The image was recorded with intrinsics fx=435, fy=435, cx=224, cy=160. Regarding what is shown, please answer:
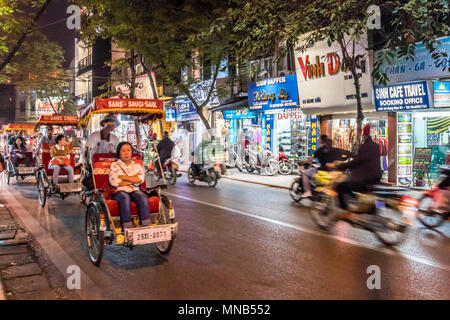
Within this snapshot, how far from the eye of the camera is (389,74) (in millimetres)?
14930

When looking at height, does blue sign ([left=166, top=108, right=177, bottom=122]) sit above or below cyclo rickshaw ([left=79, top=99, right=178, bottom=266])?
above

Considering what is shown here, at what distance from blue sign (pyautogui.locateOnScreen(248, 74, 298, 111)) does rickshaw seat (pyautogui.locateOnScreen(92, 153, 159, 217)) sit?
13110mm

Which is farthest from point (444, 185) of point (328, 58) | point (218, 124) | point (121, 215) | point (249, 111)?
point (218, 124)

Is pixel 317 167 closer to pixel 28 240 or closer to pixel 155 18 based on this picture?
pixel 28 240

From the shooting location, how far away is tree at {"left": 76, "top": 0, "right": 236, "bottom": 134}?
20125 millimetres

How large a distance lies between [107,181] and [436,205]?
612 cm

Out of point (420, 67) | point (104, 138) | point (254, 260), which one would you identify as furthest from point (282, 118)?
point (254, 260)

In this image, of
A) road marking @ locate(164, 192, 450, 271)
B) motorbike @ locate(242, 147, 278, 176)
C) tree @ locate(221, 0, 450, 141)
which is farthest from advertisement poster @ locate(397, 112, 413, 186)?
road marking @ locate(164, 192, 450, 271)

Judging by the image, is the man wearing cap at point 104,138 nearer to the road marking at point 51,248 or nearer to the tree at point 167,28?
the road marking at point 51,248

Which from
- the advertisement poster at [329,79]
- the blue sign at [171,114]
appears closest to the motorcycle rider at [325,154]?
the advertisement poster at [329,79]

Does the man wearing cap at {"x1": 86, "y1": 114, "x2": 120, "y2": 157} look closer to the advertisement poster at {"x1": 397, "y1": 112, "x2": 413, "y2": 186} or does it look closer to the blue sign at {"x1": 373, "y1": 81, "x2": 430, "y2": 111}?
the blue sign at {"x1": 373, "y1": 81, "x2": 430, "y2": 111}

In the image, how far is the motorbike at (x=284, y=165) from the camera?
20344mm

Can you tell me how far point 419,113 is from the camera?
48.8 feet
